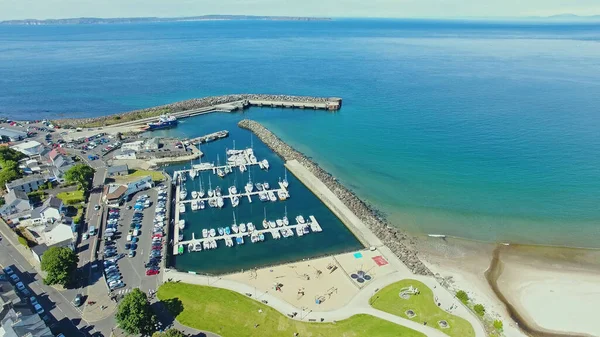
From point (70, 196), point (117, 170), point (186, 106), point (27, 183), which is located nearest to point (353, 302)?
point (70, 196)

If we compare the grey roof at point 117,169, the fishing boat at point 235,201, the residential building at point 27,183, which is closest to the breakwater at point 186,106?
the grey roof at point 117,169

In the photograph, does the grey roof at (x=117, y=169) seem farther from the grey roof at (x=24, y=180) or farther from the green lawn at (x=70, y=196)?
the grey roof at (x=24, y=180)

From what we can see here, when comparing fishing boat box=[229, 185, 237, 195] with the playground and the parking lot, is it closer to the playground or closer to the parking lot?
the parking lot

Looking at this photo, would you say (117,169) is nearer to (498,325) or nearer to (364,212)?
(364,212)

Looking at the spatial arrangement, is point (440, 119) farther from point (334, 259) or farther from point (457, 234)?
point (334, 259)

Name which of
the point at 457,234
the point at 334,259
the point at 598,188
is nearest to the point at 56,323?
the point at 334,259
